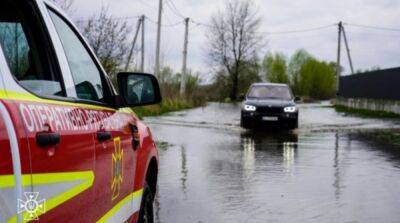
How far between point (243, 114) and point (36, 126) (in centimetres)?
1804

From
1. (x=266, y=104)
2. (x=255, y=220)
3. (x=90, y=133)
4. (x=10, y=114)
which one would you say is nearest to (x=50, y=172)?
(x=10, y=114)

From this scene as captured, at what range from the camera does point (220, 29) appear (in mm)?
67812

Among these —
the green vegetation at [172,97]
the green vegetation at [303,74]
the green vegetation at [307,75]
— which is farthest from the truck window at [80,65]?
the green vegetation at [307,75]

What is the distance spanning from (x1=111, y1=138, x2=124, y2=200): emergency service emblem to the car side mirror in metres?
0.53

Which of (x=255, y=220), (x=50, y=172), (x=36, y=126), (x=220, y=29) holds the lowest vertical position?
(x=255, y=220)

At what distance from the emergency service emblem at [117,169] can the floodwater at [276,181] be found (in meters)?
2.81

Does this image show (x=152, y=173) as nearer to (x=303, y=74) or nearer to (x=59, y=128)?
(x=59, y=128)

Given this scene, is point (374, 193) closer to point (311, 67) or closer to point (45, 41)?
point (45, 41)

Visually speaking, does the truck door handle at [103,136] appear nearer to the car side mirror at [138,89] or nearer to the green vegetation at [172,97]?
the car side mirror at [138,89]

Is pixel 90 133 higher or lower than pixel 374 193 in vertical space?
higher

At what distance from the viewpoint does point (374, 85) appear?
3453cm

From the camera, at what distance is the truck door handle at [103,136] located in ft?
10.0

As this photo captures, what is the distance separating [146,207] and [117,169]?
1200 millimetres

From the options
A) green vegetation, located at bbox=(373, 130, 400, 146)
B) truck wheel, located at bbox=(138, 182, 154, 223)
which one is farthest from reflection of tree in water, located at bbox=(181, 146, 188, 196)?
green vegetation, located at bbox=(373, 130, 400, 146)
